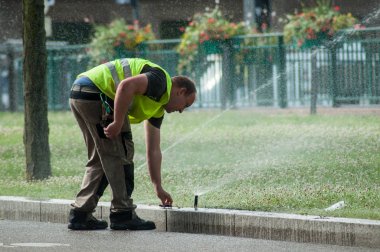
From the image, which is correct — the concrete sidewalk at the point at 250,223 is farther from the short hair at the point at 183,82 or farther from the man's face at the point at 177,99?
the short hair at the point at 183,82

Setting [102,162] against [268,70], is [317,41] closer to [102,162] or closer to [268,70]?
[268,70]

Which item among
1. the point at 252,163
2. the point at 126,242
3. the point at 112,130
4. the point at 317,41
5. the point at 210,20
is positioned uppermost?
the point at 210,20

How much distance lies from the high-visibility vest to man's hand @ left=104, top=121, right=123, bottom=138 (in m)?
0.25

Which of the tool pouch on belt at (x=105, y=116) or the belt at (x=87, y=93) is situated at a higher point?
the belt at (x=87, y=93)

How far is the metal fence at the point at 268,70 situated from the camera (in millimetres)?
16922

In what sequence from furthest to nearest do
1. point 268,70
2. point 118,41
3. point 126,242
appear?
point 118,41 < point 268,70 < point 126,242

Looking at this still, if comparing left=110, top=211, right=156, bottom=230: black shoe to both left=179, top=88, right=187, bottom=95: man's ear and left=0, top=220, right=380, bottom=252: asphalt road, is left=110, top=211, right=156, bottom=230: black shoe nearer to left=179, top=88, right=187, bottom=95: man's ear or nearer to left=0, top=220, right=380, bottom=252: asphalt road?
left=0, top=220, right=380, bottom=252: asphalt road

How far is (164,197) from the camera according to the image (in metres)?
9.36

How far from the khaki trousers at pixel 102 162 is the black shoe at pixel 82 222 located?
0.14 ft

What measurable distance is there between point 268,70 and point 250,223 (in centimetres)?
1192

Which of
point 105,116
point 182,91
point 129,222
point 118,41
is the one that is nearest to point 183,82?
point 182,91

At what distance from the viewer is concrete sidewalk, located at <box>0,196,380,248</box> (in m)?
8.21

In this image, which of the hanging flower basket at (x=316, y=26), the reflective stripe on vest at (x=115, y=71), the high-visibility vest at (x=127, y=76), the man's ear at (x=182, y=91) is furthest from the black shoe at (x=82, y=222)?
the hanging flower basket at (x=316, y=26)

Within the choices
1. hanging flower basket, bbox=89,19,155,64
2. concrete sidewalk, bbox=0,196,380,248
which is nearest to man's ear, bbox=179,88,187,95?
concrete sidewalk, bbox=0,196,380,248
